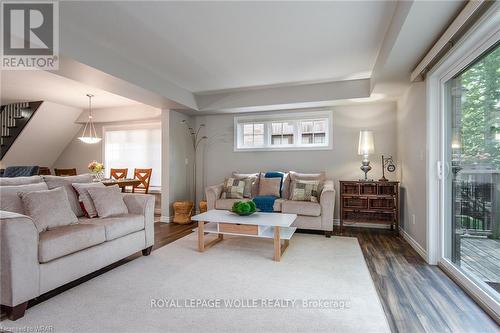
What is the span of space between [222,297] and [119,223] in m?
1.44

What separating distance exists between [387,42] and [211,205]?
139 inches

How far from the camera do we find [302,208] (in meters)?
4.10

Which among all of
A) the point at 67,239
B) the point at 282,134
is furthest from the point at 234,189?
the point at 67,239

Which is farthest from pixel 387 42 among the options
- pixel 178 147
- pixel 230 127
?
pixel 178 147

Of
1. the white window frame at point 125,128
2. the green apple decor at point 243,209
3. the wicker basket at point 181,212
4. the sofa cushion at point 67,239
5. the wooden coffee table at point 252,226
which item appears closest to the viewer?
the sofa cushion at point 67,239

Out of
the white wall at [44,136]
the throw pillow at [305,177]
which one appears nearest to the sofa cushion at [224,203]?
the throw pillow at [305,177]

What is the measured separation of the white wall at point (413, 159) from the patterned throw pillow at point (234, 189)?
264 cm

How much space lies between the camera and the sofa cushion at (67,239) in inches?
81.8

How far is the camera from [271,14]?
250cm

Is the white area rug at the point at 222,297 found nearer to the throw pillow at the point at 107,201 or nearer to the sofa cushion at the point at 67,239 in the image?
the sofa cushion at the point at 67,239

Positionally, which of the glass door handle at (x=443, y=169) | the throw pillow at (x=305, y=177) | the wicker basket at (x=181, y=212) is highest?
the glass door handle at (x=443, y=169)

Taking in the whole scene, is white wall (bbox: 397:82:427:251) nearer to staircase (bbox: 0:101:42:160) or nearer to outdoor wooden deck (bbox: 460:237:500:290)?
outdoor wooden deck (bbox: 460:237:500:290)

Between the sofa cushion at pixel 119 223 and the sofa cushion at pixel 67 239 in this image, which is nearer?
the sofa cushion at pixel 67 239

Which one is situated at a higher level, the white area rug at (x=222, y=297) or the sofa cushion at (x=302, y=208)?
the sofa cushion at (x=302, y=208)
